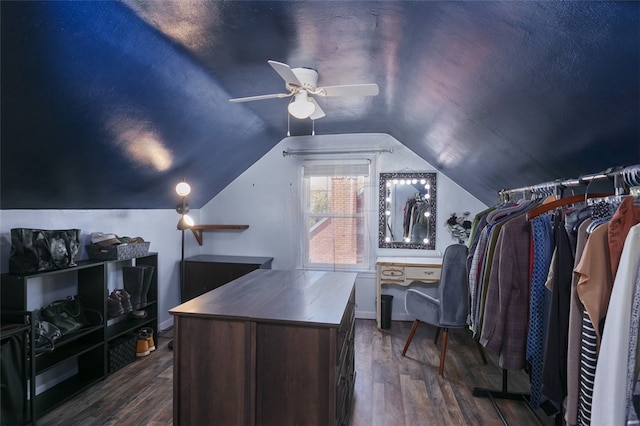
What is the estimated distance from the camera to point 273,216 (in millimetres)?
4148

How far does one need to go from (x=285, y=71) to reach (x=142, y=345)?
2.75 metres

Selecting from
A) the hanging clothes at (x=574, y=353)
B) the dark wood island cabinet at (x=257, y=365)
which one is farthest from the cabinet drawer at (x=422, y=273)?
the hanging clothes at (x=574, y=353)

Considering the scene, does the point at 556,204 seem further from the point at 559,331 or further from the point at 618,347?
the point at 618,347

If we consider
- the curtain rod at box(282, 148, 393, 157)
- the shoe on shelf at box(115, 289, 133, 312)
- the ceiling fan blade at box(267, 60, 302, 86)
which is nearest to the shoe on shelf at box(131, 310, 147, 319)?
the shoe on shelf at box(115, 289, 133, 312)

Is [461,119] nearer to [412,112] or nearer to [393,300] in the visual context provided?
[412,112]

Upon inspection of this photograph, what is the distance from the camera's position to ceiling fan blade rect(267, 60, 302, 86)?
151 centimetres

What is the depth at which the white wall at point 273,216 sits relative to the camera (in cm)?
358

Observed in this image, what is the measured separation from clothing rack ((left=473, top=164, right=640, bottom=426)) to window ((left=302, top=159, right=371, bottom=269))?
171 cm

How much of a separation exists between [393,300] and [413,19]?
322 cm

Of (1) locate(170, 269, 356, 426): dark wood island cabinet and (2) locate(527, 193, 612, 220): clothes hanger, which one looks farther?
(2) locate(527, 193, 612, 220): clothes hanger

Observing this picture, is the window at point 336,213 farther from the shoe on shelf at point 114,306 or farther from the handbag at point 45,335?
the handbag at point 45,335

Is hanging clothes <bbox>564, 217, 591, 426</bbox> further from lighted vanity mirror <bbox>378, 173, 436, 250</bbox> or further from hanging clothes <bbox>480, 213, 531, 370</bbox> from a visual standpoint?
lighted vanity mirror <bbox>378, 173, 436, 250</bbox>

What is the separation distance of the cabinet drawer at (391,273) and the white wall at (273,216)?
41 cm

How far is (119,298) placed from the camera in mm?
2652
